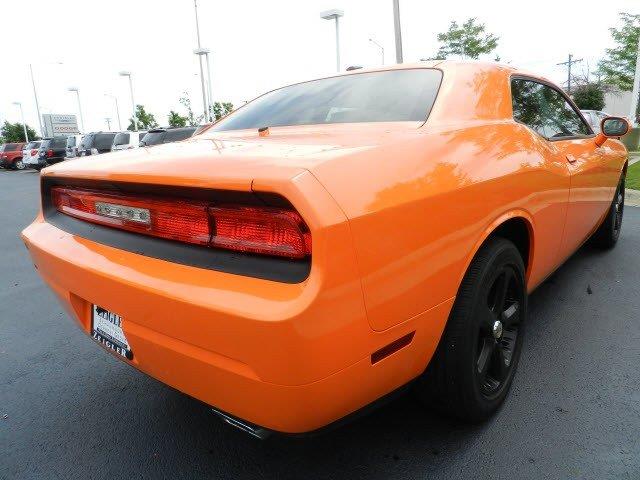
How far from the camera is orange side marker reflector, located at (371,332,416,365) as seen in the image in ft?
4.50

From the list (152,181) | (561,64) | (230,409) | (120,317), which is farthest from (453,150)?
(561,64)

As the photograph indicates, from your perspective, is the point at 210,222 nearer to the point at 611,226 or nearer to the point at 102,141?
the point at 611,226

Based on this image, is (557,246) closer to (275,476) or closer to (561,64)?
(275,476)

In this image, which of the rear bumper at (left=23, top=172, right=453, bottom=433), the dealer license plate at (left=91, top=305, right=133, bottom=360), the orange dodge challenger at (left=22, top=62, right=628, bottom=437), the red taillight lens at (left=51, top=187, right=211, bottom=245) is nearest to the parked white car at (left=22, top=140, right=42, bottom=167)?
the orange dodge challenger at (left=22, top=62, right=628, bottom=437)

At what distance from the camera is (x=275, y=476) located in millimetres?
1750

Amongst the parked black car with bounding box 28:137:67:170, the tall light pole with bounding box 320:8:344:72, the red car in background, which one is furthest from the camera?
the red car in background

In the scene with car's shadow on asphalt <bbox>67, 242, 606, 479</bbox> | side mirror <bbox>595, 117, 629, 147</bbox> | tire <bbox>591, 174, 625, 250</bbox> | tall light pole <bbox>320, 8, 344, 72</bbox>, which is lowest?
car's shadow on asphalt <bbox>67, 242, 606, 479</bbox>

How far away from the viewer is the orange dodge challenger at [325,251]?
1.25m

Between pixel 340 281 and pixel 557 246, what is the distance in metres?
1.78

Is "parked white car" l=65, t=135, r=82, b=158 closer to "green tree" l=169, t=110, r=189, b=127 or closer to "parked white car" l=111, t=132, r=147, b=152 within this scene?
"parked white car" l=111, t=132, r=147, b=152

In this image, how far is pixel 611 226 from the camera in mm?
4156

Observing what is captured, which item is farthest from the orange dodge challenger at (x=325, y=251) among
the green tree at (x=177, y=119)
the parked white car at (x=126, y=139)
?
the green tree at (x=177, y=119)

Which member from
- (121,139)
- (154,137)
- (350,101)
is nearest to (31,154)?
(121,139)

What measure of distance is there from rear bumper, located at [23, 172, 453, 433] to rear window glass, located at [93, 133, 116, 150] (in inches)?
776
